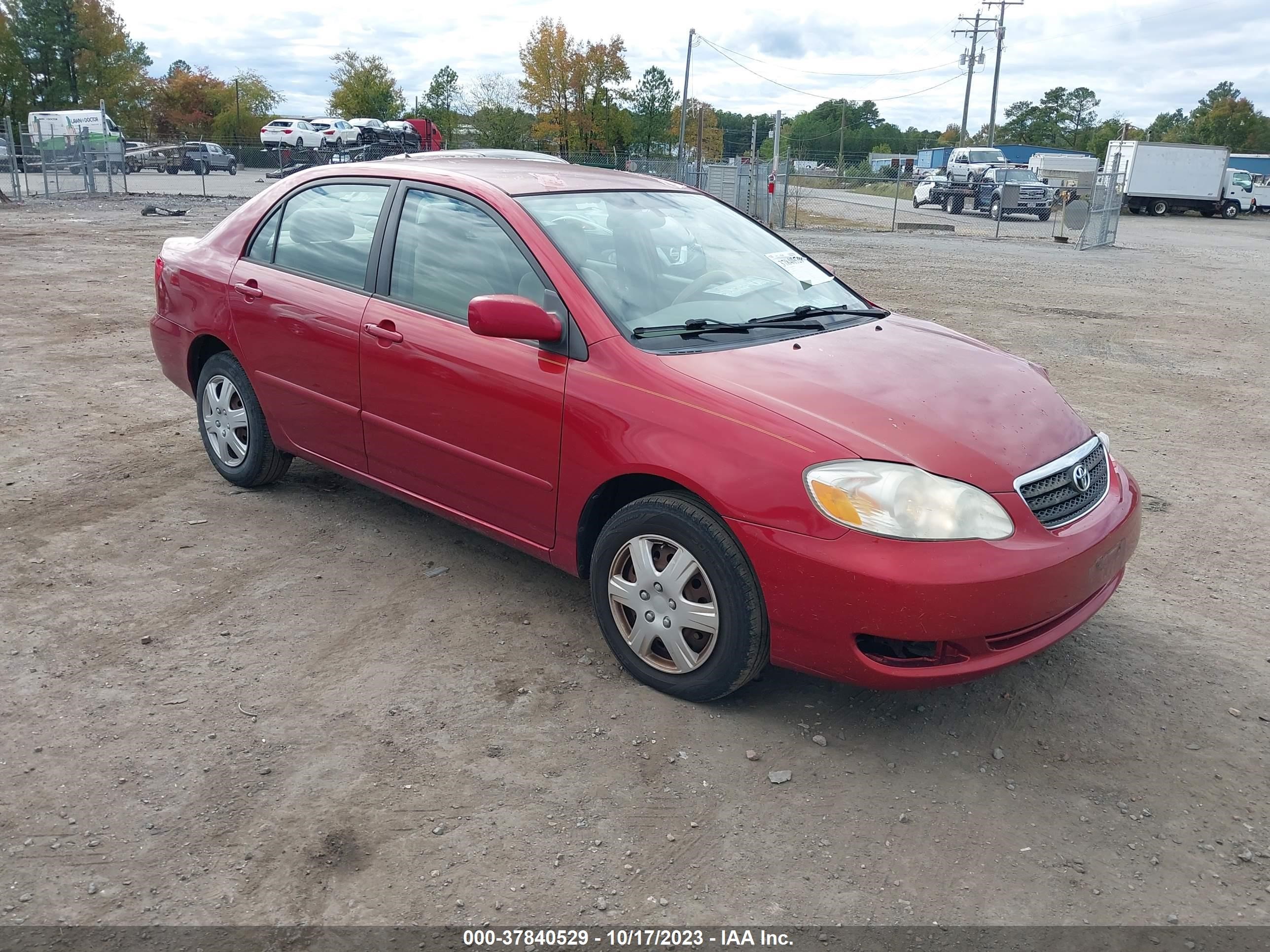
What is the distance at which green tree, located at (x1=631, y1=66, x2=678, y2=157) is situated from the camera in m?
69.8

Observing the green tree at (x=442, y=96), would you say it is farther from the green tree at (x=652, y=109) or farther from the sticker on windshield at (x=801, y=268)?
the sticker on windshield at (x=801, y=268)

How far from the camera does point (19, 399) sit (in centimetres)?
707

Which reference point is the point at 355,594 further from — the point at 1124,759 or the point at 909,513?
the point at 1124,759

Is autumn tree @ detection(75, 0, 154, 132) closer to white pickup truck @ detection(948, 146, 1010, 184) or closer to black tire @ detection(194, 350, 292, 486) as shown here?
white pickup truck @ detection(948, 146, 1010, 184)

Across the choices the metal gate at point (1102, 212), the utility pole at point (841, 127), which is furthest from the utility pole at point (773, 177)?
the utility pole at point (841, 127)

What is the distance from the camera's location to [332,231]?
15.2 feet

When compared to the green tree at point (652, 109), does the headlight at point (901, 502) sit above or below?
below

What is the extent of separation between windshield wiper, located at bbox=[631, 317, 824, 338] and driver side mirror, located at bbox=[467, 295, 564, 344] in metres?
0.30

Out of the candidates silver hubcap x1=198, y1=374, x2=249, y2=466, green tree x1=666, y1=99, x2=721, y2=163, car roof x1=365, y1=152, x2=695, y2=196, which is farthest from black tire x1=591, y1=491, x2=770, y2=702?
green tree x1=666, y1=99, x2=721, y2=163

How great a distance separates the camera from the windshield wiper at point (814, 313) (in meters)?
3.95

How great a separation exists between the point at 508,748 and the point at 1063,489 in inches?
76.4

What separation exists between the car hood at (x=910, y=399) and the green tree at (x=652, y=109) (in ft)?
224

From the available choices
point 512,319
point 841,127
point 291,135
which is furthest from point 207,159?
point 841,127

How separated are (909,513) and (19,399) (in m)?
6.47
